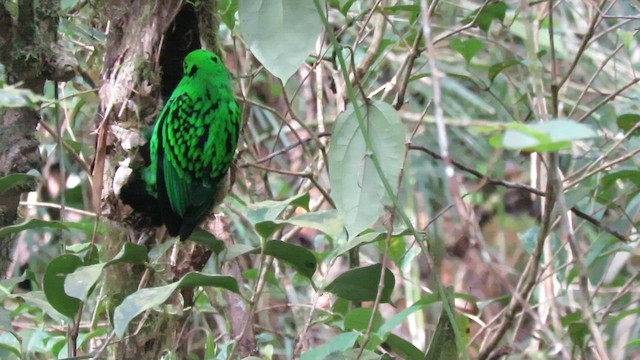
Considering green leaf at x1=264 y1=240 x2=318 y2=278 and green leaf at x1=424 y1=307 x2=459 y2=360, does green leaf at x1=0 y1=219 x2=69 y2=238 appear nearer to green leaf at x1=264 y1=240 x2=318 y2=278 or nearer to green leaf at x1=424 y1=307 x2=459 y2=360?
green leaf at x1=264 y1=240 x2=318 y2=278

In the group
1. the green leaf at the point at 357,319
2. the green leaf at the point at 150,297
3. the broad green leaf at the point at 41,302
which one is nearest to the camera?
the green leaf at the point at 150,297

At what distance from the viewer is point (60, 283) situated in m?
1.64

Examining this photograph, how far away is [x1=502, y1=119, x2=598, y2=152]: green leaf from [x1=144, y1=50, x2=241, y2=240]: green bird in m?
1.25

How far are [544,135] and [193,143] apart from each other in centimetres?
136

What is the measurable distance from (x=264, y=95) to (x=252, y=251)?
3.04 metres

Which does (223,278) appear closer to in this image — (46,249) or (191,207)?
(191,207)

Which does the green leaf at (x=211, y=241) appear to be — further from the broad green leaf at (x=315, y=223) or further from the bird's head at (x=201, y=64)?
the bird's head at (x=201, y=64)

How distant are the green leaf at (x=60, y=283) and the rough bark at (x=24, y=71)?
0.39 metres

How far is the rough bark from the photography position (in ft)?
6.61

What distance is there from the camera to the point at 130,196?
7.06ft

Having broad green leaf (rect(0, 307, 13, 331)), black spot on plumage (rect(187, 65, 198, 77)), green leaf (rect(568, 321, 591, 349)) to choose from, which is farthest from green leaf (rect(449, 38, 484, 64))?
broad green leaf (rect(0, 307, 13, 331))

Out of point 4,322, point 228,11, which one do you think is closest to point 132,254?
point 4,322

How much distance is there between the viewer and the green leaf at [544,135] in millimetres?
936

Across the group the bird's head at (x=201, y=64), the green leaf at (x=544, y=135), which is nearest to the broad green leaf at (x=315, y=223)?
the bird's head at (x=201, y=64)
